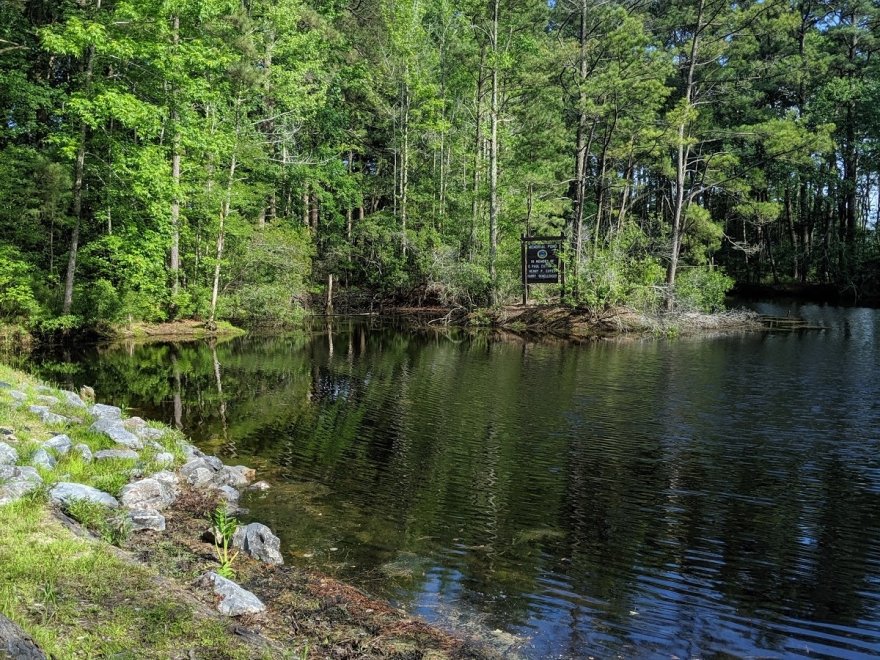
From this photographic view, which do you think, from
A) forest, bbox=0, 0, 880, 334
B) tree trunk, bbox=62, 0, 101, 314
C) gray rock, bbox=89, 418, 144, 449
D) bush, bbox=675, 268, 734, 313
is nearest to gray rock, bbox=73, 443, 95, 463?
gray rock, bbox=89, 418, 144, 449

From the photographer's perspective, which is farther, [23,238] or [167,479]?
[23,238]

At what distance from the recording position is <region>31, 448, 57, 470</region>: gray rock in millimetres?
5825

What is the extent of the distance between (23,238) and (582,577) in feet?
65.8

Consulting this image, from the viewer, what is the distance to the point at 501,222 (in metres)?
30.6

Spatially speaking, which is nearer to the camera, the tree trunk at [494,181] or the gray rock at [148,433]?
the gray rock at [148,433]

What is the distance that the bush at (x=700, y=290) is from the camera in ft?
87.1

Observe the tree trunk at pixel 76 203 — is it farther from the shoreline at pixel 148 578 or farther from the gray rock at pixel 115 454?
the gray rock at pixel 115 454

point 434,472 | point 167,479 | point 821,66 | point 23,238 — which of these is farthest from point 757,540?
point 821,66

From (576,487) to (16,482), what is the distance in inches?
224

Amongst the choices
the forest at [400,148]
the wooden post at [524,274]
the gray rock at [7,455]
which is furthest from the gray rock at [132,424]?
the wooden post at [524,274]

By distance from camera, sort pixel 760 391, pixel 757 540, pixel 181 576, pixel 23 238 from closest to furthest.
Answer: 1. pixel 181 576
2. pixel 757 540
3. pixel 760 391
4. pixel 23 238

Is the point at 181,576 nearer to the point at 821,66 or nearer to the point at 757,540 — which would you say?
the point at 757,540

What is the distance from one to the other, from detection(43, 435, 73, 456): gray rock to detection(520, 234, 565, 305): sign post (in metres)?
21.3

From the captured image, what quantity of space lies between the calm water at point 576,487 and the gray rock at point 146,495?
102 cm
